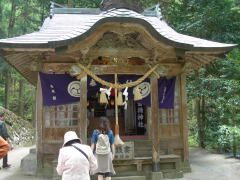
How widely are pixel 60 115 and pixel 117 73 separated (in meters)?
2.28

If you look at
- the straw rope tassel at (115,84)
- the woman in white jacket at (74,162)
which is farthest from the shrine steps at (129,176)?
the woman in white jacket at (74,162)

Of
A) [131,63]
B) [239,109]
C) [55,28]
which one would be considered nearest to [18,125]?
[55,28]

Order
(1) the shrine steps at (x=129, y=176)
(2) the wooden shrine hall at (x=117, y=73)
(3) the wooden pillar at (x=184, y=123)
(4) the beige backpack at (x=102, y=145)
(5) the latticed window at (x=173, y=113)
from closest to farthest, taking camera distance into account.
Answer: (4) the beige backpack at (x=102, y=145), (2) the wooden shrine hall at (x=117, y=73), (1) the shrine steps at (x=129, y=176), (3) the wooden pillar at (x=184, y=123), (5) the latticed window at (x=173, y=113)

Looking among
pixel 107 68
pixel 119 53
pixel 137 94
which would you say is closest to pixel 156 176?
pixel 137 94

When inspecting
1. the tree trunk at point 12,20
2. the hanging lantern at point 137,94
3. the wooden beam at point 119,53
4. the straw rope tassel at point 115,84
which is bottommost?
the hanging lantern at point 137,94

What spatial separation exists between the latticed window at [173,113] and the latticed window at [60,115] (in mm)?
2950

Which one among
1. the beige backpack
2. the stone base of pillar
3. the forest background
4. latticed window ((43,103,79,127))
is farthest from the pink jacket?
the forest background

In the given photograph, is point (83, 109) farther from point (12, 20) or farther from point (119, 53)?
point (12, 20)

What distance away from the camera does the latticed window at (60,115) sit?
7.88m

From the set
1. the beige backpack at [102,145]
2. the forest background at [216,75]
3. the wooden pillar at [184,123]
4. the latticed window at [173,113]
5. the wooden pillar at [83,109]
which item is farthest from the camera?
the forest background at [216,75]

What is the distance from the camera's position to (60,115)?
7926mm

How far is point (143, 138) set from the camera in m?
8.95

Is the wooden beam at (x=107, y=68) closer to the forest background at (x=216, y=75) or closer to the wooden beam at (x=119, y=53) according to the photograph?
the wooden beam at (x=119, y=53)

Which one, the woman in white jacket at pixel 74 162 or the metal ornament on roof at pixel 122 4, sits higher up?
the metal ornament on roof at pixel 122 4
